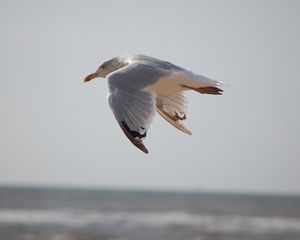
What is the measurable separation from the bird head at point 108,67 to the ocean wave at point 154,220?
10807mm

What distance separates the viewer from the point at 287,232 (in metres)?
16.3

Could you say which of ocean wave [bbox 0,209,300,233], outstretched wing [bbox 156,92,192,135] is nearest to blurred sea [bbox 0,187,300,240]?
ocean wave [bbox 0,209,300,233]

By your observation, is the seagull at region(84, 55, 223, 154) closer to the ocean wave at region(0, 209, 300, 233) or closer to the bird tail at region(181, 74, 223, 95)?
the bird tail at region(181, 74, 223, 95)

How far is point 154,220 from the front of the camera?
18484mm

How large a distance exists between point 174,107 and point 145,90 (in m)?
1.14

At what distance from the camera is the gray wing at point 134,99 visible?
4.00 meters

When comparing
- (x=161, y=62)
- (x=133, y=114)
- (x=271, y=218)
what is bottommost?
(x=271, y=218)

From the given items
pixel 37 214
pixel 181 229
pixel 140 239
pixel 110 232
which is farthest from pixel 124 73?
pixel 37 214

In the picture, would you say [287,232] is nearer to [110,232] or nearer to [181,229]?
[181,229]

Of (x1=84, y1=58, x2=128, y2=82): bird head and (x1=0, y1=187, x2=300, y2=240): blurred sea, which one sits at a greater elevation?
(x1=84, y1=58, x2=128, y2=82): bird head

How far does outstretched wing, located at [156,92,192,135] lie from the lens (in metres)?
5.46

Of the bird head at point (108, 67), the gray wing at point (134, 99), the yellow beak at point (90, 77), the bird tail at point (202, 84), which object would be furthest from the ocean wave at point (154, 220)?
the gray wing at point (134, 99)

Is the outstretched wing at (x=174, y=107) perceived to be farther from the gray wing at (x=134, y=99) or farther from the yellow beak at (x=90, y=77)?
the gray wing at (x=134, y=99)

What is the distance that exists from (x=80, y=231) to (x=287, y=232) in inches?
178
